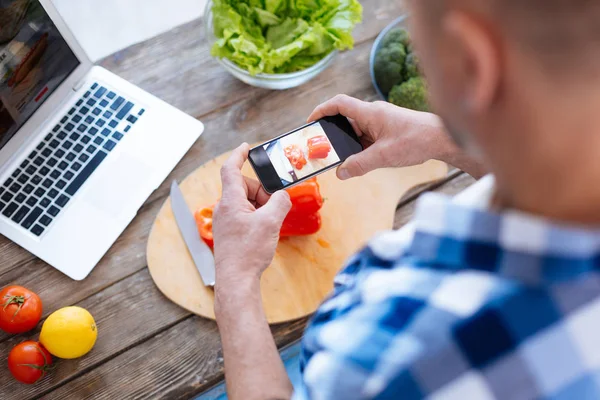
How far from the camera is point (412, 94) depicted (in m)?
1.10

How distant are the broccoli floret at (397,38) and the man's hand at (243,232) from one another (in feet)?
1.43

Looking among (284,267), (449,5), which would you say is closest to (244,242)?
(284,267)

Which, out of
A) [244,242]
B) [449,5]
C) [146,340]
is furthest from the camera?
[146,340]

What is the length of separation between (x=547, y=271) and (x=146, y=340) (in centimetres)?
74

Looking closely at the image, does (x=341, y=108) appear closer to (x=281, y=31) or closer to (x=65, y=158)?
(x=281, y=31)

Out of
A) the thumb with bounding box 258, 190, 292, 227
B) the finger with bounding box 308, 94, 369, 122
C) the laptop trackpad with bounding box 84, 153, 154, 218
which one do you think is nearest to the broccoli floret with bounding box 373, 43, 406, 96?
the finger with bounding box 308, 94, 369, 122

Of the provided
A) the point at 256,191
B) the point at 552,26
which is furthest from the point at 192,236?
the point at 552,26

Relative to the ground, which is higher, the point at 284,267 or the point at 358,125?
the point at 358,125

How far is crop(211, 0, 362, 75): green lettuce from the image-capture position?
3.53ft

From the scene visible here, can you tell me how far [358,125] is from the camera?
3.28 feet

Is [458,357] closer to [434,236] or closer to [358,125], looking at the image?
[434,236]

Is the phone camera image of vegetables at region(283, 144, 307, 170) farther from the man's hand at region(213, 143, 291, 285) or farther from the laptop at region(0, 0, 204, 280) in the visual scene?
the laptop at region(0, 0, 204, 280)

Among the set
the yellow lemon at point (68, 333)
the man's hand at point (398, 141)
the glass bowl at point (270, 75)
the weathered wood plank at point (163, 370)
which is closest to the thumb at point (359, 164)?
the man's hand at point (398, 141)

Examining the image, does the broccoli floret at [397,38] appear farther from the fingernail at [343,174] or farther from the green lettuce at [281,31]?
the fingernail at [343,174]
